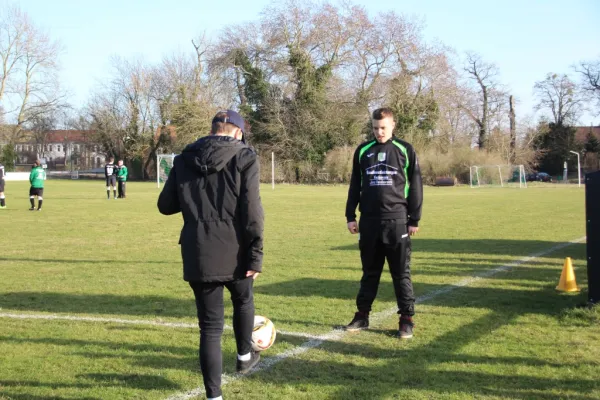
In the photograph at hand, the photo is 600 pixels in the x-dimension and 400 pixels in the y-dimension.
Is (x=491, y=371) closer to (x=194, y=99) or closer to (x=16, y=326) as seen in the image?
(x=16, y=326)

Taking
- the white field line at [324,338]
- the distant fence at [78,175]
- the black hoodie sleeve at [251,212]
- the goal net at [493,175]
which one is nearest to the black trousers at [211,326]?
the black hoodie sleeve at [251,212]

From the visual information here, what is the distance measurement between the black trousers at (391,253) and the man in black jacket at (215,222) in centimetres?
188

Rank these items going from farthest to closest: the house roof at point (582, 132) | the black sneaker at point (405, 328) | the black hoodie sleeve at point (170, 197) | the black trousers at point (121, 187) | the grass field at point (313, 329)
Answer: the house roof at point (582, 132)
the black trousers at point (121, 187)
the black sneaker at point (405, 328)
the grass field at point (313, 329)
the black hoodie sleeve at point (170, 197)

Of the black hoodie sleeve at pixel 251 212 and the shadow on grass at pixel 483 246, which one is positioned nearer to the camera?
the black hoodie sleeve at pixel 251 212

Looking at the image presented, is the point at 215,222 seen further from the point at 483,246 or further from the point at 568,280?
the point at 483,246

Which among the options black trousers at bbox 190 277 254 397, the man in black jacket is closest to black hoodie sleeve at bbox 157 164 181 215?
the man in black jacket

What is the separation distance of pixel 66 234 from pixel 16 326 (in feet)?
29.7

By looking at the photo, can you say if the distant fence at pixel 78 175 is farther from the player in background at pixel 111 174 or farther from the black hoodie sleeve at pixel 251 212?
the black hoodie sleeve at pixel 251 212

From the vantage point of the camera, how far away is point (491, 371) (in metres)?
4.44

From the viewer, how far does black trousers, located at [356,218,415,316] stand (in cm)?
542

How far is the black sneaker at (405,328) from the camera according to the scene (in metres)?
5.36

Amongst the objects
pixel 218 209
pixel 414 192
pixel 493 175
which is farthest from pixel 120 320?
pixel 493 175

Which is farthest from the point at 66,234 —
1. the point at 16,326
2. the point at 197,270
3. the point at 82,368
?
the point at 197,270

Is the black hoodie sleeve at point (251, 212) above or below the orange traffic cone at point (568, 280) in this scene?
above
